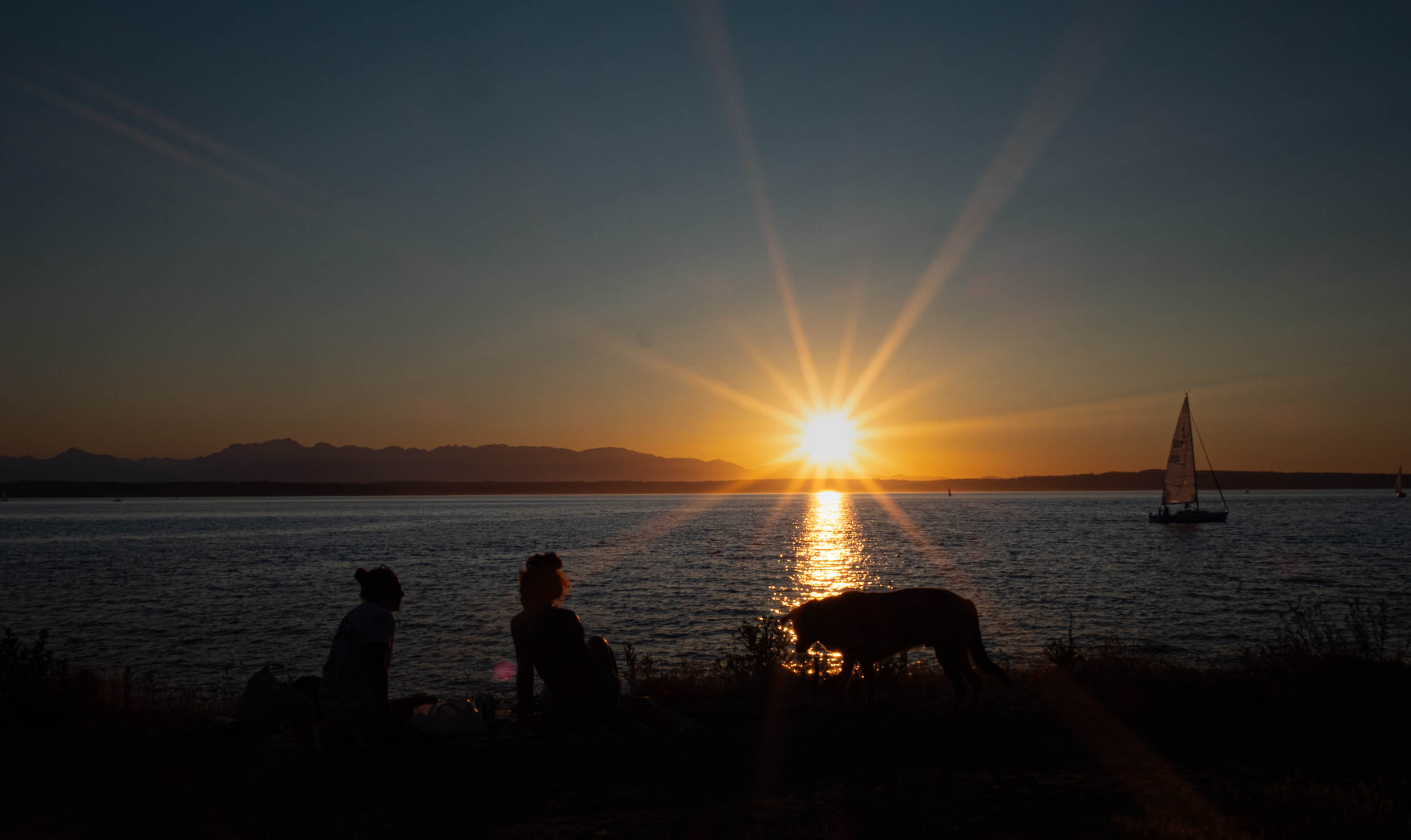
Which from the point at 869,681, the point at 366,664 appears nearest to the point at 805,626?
the point at 869,681

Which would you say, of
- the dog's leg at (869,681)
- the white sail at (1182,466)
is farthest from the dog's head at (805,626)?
the white sail at (1182,466)

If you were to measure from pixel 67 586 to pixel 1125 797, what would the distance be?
149ft

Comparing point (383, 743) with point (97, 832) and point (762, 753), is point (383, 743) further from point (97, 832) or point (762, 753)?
point (762, 753)

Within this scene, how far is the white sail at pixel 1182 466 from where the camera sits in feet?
253

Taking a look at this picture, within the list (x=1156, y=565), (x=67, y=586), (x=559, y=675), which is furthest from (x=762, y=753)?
(x=1156, y=565)

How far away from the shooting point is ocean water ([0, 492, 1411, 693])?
23.6 metres

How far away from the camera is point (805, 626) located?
10.9m

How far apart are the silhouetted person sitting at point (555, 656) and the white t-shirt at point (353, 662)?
1464 millimetres

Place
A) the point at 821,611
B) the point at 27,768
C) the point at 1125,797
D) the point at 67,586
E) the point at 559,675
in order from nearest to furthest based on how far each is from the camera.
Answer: the point at 1125,797 < the point at 27,768 < the point at 559,675 < the point at 821,611 < the point at 67,586

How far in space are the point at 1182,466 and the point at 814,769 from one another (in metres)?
86.5

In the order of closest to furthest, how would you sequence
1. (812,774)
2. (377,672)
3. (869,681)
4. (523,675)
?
1. (812,774)
2. (377,672)
3. (523,675)
4. (869,681)

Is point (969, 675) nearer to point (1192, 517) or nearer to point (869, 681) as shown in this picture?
point (869, 681)

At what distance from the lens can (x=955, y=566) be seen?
4900 centimetres

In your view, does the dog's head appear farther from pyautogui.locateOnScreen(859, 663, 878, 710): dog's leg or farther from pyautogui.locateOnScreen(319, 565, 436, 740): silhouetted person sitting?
pyautogui.locateOnScreen(319, 565, 436, 740): silhouetted person sitting
